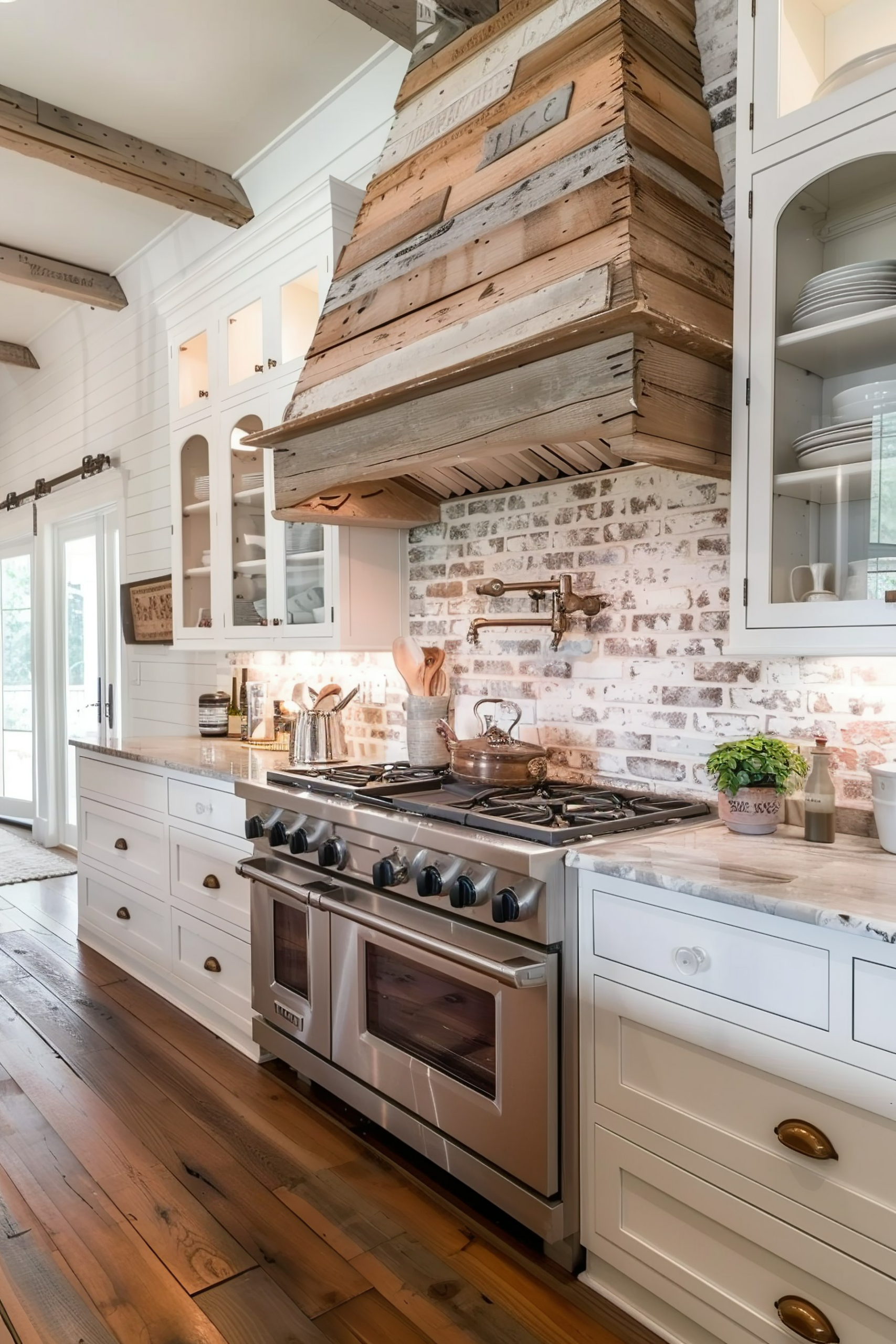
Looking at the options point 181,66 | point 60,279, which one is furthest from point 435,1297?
point 60,279

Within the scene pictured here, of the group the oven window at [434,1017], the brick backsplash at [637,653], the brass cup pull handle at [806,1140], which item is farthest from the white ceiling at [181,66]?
the brass cup pull handle at [806,1140]

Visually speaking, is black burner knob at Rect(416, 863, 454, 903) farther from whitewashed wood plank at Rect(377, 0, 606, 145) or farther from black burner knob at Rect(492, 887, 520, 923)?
whitewashed wood plank at Rect(377, 0, 606, 145)

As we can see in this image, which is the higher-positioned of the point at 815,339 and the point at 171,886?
the point at 815,339

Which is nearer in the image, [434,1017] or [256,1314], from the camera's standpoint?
[256,1314]

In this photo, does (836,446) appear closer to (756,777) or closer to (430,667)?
(756,777)

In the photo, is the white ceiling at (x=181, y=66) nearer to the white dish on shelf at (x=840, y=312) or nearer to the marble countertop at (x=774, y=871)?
the white dish on shelf at (x=840, y=312)

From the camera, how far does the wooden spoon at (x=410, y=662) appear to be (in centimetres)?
288

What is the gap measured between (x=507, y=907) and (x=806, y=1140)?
0.66 metres

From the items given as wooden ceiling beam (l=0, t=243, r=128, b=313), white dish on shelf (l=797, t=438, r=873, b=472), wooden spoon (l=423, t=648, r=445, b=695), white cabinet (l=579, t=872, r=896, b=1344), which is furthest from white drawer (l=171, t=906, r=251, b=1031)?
wooden ceiling beam (l=0, t=243, r=128, b=313)

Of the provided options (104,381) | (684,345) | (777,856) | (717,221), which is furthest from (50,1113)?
(104,381)

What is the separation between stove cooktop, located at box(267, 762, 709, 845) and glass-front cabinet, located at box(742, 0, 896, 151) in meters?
1.42

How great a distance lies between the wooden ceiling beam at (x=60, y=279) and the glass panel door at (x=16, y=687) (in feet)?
7.04

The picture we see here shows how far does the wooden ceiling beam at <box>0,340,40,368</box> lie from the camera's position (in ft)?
20.9

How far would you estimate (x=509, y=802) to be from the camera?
2.20m
